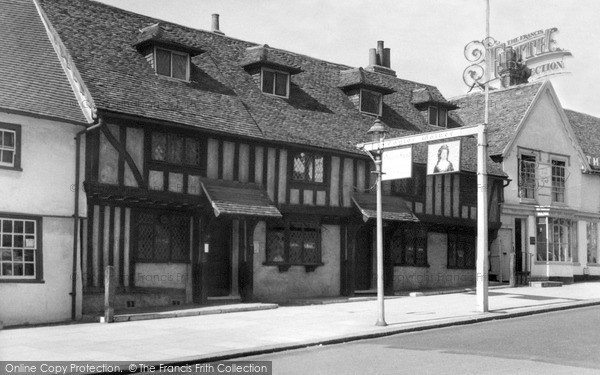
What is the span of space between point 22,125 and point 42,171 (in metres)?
1.13

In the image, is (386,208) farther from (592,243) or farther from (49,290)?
(592,243)

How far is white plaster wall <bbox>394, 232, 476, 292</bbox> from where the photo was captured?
2631 cm

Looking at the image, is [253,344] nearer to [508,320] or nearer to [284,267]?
[508,320]

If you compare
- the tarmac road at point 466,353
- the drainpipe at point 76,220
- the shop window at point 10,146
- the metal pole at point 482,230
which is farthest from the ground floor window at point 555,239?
the shop window at point 10,146

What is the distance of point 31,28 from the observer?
783 inches

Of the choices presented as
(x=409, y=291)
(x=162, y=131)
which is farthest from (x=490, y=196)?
(x=162, y=131)

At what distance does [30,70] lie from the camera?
18375mm

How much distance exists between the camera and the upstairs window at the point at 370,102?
1078 inches

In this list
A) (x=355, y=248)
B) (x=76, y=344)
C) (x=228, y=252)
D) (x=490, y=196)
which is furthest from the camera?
(x=490, y=196)

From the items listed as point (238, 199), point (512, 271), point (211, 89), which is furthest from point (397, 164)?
point (512, 271)

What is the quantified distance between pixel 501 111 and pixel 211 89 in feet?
51.2

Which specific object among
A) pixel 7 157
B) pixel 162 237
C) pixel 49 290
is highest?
pixel 7 157

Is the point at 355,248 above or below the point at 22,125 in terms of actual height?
below

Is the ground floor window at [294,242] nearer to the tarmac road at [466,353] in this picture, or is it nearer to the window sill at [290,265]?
the window sill at [290,265]
